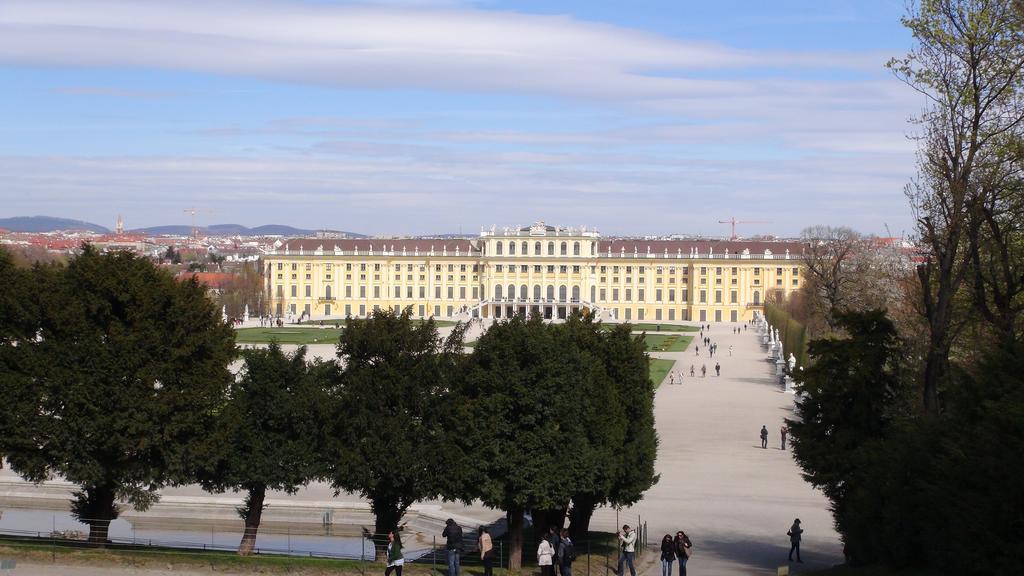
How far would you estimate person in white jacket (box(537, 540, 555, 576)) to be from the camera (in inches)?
631

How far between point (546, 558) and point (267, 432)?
5.05 metres

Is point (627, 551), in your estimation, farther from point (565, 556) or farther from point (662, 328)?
point (662, 328)

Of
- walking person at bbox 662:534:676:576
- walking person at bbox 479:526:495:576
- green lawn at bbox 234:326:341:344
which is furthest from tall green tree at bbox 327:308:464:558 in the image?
green lawn at bbox 234:326:341:344

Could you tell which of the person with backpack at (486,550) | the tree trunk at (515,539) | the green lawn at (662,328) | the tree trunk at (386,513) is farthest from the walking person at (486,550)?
the green lawn at (662,328)

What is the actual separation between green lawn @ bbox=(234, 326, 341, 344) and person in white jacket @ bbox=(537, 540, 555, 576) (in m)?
48.0

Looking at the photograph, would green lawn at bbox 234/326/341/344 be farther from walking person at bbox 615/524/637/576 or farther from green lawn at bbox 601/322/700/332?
walking person at bbox 615/524/637/576

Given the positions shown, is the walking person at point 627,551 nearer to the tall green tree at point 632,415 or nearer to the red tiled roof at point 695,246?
the tall green tree at point 632,415

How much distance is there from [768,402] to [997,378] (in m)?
32.1

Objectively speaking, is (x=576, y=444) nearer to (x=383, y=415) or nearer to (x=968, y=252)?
(x=383, y=415)

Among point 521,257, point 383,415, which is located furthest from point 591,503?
point 521,257

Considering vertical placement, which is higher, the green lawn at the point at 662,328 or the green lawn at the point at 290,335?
the green lawn at the point at 662,328

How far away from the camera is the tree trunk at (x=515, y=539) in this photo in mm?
18395

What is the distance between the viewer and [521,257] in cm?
10656

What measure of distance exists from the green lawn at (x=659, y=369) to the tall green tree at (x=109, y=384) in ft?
108
